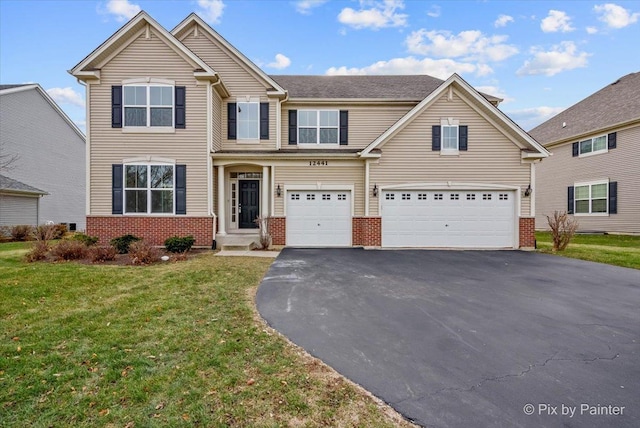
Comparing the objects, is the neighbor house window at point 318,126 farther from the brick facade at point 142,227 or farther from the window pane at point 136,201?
the window pane at point 136,201

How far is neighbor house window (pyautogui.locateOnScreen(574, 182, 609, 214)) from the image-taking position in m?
17.8

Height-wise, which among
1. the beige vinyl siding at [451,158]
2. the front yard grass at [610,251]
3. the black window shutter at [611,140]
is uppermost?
the black window shutter at [611,140]

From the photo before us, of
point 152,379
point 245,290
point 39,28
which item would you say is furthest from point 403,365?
point 39,28

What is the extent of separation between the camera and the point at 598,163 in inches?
711

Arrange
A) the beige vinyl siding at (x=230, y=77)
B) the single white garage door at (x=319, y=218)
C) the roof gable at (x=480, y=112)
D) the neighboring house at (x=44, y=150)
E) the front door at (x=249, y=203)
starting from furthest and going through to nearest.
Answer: the neighboring house at (x=44, y=150) → the front door at (x=249, y=203) → the beige vinyl siding at (x=230, y=77) → the single white garage door at (x=319, y=218) → the roof gable at (x=480, y=112)

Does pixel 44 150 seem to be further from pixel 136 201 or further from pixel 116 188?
pixel 136 201

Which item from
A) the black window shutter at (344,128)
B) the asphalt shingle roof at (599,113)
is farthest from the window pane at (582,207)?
the black window shutter at (344,128)

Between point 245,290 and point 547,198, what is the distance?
2249cm

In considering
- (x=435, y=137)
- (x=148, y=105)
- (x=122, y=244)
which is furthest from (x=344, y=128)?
(x=122, y=244)

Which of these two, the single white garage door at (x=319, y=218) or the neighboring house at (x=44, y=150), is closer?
the single white garage door at (x=319, y=218)

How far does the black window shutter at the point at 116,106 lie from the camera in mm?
12226

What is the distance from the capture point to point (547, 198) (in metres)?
21.4

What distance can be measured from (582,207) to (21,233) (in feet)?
102

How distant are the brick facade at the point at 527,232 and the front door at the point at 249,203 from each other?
11.0 meters
